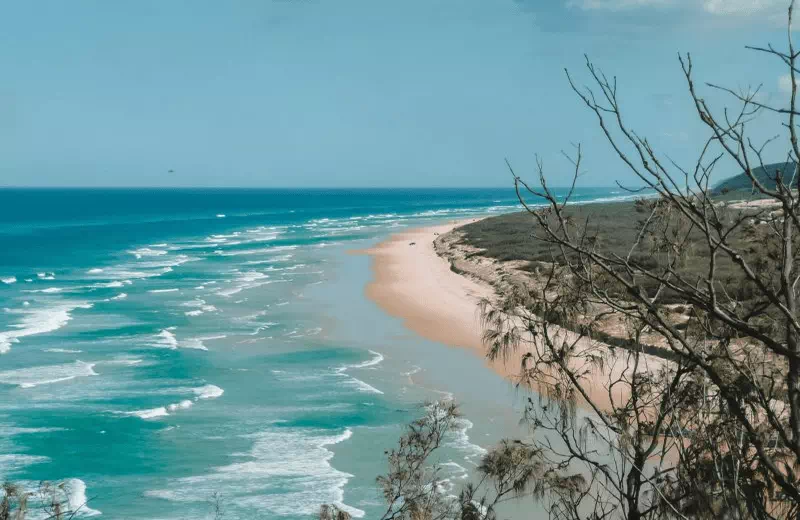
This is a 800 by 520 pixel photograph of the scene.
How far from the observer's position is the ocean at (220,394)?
15625 mm

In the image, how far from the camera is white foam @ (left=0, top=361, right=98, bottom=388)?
75.6ft

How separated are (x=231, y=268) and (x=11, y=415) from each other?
1186 inches

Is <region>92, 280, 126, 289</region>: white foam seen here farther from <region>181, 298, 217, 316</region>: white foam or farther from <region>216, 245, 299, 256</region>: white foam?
<region>216, 245, 299, 256</region>: white foam

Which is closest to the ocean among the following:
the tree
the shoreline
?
the shoreline

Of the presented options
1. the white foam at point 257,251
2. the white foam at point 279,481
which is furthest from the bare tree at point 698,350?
the white foam at point 257,251

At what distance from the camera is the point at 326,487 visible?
1524 centimetres

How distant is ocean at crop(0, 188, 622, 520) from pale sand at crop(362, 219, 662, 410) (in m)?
0.82

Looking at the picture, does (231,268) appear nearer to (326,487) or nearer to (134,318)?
(134,318)

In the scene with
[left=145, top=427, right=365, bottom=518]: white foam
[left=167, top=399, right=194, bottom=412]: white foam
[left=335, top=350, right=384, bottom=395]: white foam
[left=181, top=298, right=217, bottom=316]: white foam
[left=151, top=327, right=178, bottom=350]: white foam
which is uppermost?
[left=181, top=298, right=217, bottom=316]: white foam

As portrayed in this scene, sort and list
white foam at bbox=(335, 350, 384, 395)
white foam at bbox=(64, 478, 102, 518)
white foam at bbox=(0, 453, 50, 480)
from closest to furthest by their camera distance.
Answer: white foam at bbox=(64, 478, 102, 518)
white foam at bbox=(0, 453, 50, 480)
white foam at bbox=(335, 350, 384, 395)

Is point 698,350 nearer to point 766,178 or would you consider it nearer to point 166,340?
point 766,178

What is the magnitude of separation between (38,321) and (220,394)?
1458cm

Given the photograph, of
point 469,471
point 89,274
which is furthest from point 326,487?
point 89,274

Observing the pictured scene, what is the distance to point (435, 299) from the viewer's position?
1388 inches
